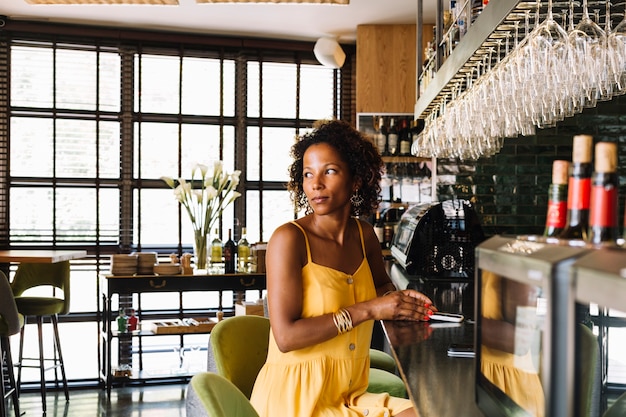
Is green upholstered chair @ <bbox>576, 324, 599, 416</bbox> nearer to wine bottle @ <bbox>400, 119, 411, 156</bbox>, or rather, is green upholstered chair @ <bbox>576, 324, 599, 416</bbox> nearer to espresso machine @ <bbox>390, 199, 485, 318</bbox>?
espresso machine @ <bbox>390, 199, 485, 318</bbox>

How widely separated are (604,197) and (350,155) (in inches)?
50.1

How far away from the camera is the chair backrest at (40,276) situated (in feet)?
19.0

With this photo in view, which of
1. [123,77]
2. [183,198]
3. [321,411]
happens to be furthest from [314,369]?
[123,77]

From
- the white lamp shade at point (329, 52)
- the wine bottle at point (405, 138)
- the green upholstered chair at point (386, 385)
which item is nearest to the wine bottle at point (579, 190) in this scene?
the green upholstered chair at point (386, 385)

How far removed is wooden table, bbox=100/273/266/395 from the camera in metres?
5.70

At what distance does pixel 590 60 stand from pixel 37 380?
5314 mm

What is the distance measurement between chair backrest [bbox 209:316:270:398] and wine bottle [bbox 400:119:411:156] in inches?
172

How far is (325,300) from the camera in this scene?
7.08 ft

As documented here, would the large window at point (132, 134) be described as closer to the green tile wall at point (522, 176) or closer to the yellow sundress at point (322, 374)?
the green tile wall at point (522, 176)

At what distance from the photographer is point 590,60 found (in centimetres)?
216

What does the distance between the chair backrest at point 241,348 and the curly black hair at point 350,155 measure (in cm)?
46

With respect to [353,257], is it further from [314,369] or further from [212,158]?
[212,158]

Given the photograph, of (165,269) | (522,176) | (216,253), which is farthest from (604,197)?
(216,253)

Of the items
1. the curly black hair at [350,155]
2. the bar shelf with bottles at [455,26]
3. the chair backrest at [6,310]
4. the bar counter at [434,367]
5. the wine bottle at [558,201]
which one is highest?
the bar shelf with bottles at [455,26]
